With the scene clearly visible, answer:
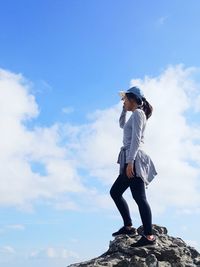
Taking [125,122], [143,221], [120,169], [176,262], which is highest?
[125,122]

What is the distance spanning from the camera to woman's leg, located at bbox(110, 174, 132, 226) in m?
11.0

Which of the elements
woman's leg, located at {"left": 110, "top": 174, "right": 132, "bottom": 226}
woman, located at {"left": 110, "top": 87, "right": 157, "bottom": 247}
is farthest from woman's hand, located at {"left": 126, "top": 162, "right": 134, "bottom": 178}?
woman's leg, located at {"left": 110, "top": 174, "right": 132, "bottom": 226}

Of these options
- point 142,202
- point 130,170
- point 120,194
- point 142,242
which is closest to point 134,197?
point 142,202

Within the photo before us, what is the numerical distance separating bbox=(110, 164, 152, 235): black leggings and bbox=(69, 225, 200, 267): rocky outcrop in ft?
1.60

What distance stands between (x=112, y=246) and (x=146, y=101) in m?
3.98

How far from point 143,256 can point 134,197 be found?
147cm

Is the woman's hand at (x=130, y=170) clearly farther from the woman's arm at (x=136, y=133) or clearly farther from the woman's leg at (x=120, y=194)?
the woman's leg at (x=120, y=194)

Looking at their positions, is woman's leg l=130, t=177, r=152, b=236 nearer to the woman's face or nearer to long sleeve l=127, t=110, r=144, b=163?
long sleeve l=127, t=110, r=144, b=163

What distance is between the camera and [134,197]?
35.1 feet

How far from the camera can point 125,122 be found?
1195 cm

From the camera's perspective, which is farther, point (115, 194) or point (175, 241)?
point (175, 241)

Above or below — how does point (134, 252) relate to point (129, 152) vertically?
below

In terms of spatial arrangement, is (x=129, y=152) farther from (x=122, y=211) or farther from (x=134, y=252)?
(x=134, y=252)

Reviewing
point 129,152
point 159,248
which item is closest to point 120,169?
point 129,152
